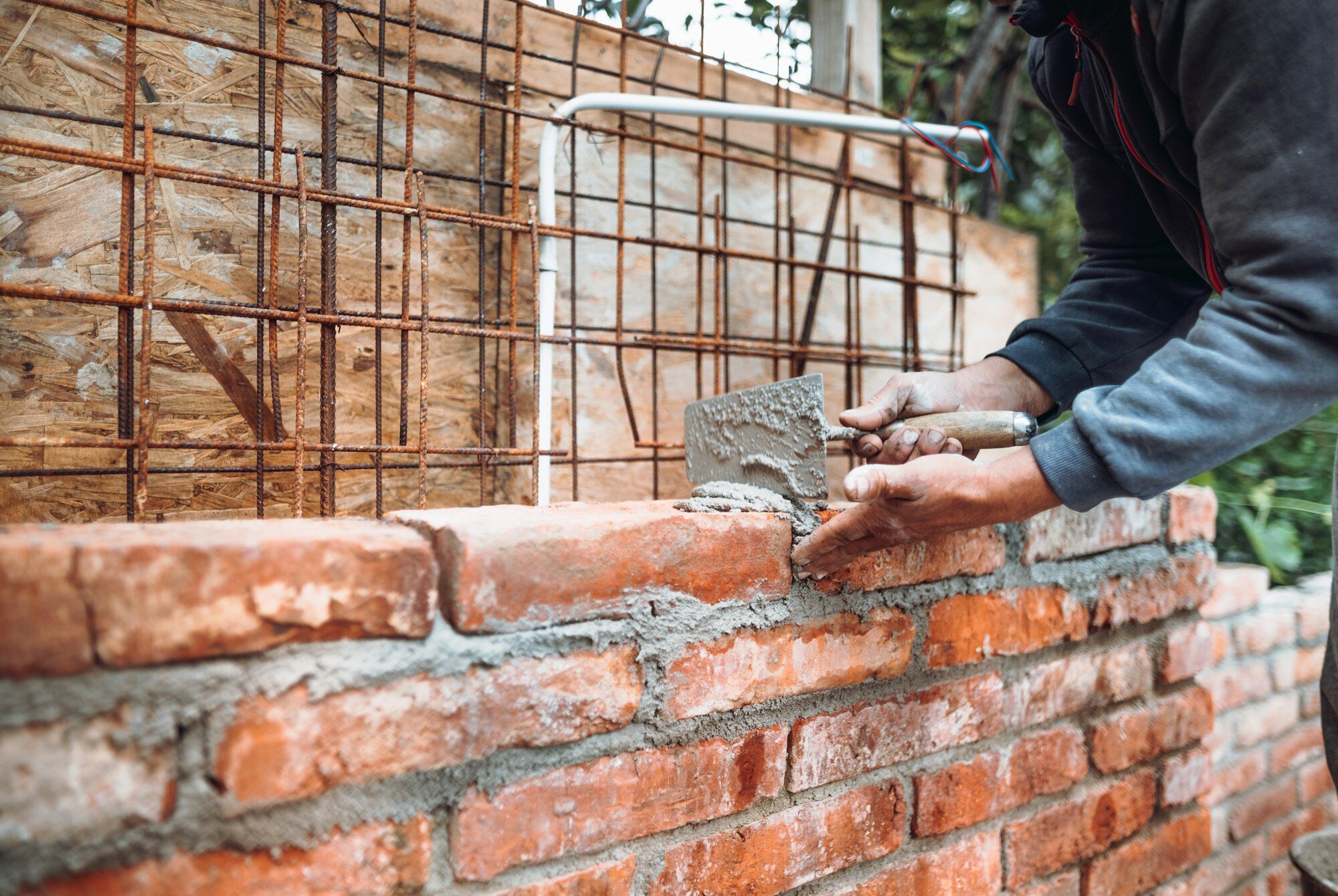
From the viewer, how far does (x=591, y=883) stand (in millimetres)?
808

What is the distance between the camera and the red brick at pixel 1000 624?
1.11 m

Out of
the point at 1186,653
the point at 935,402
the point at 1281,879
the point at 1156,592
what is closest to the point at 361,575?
the point at 935,402

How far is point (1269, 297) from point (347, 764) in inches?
38.1

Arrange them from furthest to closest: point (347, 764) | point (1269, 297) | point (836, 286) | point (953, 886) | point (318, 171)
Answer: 1. point (836, 286)
2. point (318, 171)
3. point (953, 886)
4. point (1269, 297)
5. point (347, 764)

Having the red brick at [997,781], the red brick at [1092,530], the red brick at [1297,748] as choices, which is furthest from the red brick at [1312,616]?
the red brick at [997,781]

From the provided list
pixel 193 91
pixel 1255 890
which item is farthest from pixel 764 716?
pixel 1255 890

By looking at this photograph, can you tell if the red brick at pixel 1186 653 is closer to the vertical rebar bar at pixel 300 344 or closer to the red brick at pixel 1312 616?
the red brick at pixel 1312 616

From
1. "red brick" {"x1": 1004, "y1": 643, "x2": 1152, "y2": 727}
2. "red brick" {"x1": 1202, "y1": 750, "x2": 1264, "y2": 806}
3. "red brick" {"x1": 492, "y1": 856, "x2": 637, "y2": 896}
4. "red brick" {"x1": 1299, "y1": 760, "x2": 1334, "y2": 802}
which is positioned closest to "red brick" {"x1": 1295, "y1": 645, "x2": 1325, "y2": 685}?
"red brick" {"x1": 1299, "y1": 760, "x2": 1334, "y2": 802}

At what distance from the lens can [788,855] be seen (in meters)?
0.94

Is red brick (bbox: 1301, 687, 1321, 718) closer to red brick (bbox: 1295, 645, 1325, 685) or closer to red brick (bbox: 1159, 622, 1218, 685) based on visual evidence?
red brick (bbox: 1295, 645, 1325, 685)

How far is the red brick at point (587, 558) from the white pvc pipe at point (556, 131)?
359 millimetres

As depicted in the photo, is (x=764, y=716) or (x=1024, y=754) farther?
(x=1024, y=754)

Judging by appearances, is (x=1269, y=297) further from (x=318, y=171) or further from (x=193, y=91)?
(x=193, y=91)

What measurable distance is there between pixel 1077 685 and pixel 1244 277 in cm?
68
